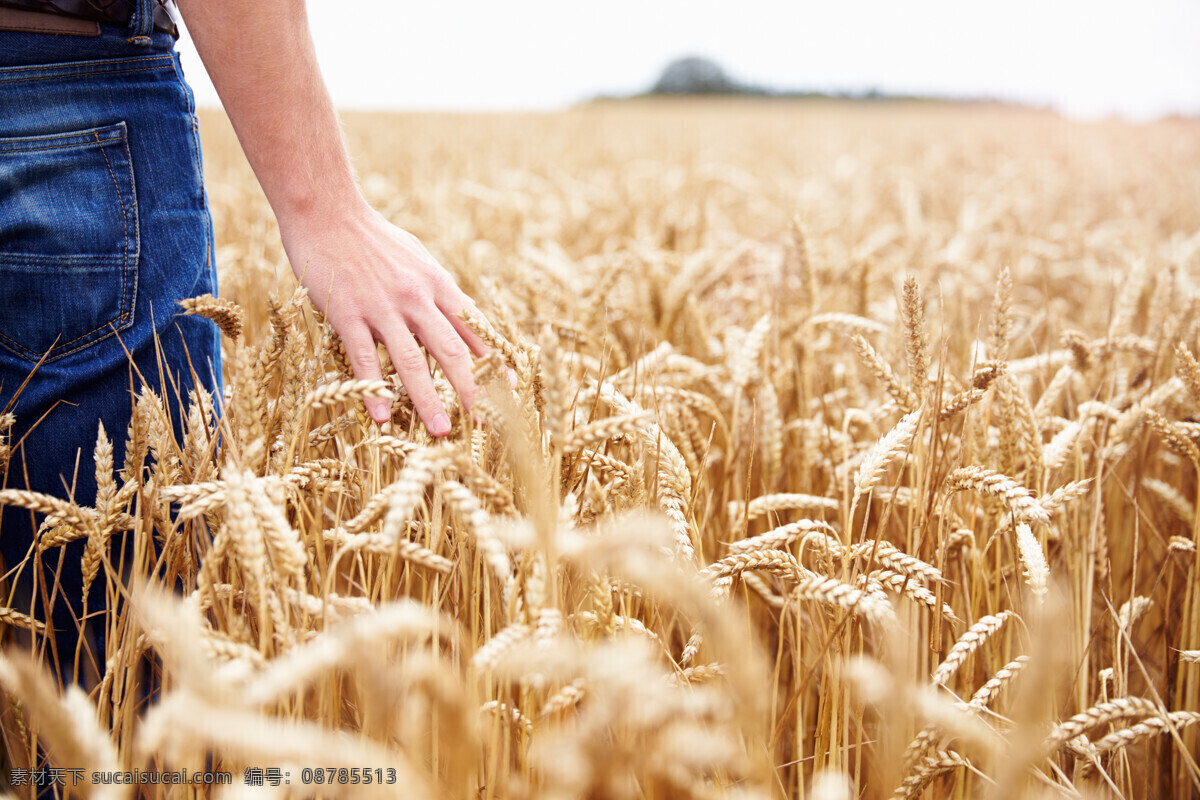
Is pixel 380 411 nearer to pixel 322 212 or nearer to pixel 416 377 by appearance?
pixel 416 377

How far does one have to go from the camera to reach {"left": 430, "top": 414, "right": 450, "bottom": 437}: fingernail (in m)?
0.89

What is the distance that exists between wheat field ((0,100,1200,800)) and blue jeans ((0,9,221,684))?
11 centimetres

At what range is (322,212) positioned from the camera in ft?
3.12

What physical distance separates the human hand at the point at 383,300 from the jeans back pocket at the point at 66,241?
0.21 meters

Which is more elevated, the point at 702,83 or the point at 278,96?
the point at 702,83

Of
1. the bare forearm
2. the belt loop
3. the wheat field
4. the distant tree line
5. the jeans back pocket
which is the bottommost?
→ the wheat field

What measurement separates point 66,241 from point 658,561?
0.89m

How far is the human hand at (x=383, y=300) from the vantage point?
3.00ft

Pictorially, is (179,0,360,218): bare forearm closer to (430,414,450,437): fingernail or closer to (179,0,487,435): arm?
(179,0,487,435): arm

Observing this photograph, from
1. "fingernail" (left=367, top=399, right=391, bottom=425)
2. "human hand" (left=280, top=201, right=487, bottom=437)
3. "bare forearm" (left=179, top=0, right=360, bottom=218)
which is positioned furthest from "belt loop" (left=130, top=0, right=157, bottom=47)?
"fingernail" (left=367, top=399, right=391, bottom=425)

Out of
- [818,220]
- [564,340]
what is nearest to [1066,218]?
[818,220]

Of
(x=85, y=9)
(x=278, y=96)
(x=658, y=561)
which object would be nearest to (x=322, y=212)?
(x=278, y=96)

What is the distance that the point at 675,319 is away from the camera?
1.76 m

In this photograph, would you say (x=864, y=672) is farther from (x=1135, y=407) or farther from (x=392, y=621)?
(x=1135, y=407)
